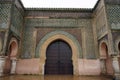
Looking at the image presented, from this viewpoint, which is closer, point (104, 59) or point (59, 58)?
point (104, 59)

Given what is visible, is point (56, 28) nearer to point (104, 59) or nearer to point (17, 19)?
point (17, 19)

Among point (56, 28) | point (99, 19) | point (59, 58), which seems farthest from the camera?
point (56, 28)

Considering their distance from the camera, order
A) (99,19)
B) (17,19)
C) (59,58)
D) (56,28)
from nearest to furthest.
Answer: (17,19) < (99,19) < (59,58) < (56,28)

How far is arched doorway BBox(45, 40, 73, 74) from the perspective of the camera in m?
8.78

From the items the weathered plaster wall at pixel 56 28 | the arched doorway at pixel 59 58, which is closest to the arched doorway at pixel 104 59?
the weathered plaster wall at pixel 56 28

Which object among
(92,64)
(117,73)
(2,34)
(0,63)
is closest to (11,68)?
(0,63)

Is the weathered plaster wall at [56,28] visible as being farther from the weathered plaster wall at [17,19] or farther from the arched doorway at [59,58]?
the arched doorway at [59,58]

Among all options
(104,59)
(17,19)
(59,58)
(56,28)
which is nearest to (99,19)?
(104,59)

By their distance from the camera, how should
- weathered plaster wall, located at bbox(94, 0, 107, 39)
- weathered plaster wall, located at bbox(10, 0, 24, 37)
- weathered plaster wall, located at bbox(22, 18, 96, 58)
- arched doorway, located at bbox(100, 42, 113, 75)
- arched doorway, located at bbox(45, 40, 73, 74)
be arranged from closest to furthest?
weathered plaster wall, located at bbox(10, 0, 24, 37) < weathered plaster wall, located at bbox(94, 0, 107, 39) < arched doorway, located at bbox(100, 42, 113, 75) < weathered plaster wall, located at bbox(22, 18, 96, 58) < arched doorway, located at bbox(45, 40, 73, 74)

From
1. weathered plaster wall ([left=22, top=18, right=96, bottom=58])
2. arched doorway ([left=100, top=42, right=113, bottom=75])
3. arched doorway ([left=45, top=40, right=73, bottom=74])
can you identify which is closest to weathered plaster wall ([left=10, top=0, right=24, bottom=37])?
weathered plaster wall ([left=22, top=18, right=96, bottom=58])

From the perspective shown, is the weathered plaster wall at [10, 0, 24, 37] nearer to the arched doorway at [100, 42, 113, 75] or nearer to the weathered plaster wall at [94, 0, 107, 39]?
the weathered plaster wall at [94, 0, 107, 39]

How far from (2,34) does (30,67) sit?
2.98m

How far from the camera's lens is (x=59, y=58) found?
9008 millimetres

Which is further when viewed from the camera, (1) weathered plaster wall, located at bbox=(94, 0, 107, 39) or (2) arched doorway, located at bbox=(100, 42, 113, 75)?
(2) arched doorway, located at bbox=(100, 42, 113, 75)
